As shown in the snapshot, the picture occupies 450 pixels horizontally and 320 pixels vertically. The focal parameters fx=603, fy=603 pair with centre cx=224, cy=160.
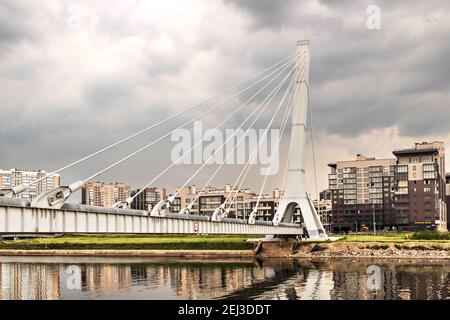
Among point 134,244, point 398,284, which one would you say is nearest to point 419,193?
point 134,244

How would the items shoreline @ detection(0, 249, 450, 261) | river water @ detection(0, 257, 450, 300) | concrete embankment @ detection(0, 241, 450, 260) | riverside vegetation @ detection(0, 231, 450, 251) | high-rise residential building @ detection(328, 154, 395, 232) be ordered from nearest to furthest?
1. river water @ detection(0, 257, 450, 300)
2. shoreline @ detection(0, 249, 450, 261)
3. concrete embankment @ detection(0, 241, 450, 260)
4. riverside vegetation @ detection(0, 231, 450, 251)
5. high-rise residential building @ detection(328, 154, 395, 232)

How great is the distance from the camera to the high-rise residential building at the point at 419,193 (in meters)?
170

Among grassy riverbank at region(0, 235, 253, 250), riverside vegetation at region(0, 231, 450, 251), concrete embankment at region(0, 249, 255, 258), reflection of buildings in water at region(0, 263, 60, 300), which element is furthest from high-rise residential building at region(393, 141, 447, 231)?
reflection of buildings in water at region(0, 263, 60, 300)

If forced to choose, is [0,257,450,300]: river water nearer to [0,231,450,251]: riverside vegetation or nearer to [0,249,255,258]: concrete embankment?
[0,231,450,251]: riverside vegetation

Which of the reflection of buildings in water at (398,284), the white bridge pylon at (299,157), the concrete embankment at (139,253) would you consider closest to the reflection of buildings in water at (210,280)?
the reflection of buildings in water at (398,284)

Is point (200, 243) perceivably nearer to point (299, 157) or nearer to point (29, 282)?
point (299, 157)

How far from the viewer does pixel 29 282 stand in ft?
190

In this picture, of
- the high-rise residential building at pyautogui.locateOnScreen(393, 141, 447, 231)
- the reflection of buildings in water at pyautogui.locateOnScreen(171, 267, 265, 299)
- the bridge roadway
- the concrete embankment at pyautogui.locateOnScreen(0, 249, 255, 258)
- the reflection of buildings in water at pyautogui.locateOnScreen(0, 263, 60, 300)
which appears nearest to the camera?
the bridge roadway

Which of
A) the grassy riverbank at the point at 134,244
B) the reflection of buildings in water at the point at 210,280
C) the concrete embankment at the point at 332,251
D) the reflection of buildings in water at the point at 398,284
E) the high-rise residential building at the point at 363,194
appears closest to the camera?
the reflection of buildings in water at the point at 398,284

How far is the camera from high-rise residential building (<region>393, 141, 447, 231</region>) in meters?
170

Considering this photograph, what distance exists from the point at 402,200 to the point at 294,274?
11908 cm

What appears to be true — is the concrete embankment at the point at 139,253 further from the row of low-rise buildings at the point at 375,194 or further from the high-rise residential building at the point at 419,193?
the high-rise residential building at the point at 419,193
